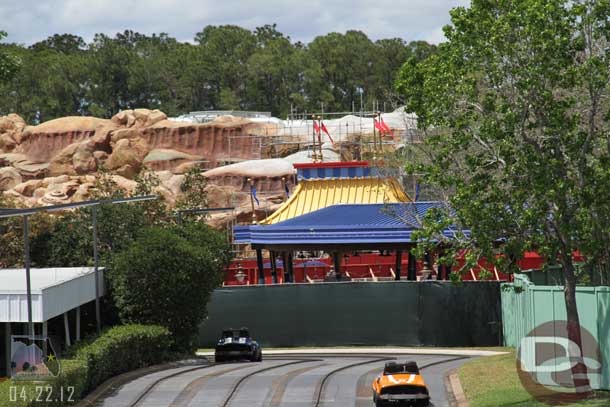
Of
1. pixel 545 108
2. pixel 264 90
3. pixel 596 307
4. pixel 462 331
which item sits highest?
pixel 264 90

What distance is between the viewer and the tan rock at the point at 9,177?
104 m

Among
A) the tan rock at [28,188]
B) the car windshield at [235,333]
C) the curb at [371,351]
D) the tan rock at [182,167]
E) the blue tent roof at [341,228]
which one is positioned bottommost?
the curb at [371,351]

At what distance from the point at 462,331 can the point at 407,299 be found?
9.62ft

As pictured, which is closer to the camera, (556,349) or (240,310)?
(556,349)

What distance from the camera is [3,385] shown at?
26.2 metres

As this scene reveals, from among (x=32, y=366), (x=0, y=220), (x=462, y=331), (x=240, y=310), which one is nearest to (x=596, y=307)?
(x=32, y=366)

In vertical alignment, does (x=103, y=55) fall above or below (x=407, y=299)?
above

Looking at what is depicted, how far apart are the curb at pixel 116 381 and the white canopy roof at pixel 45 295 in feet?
9.07

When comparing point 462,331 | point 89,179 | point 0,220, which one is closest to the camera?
point 462,331

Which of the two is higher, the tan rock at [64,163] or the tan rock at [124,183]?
Answer: the tan rock at [64,163]

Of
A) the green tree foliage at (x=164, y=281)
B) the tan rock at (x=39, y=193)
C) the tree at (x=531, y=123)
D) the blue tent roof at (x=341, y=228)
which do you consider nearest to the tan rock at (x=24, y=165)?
the tan rock at (x=39, y=193)

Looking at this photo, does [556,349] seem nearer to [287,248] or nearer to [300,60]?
[287,248]
